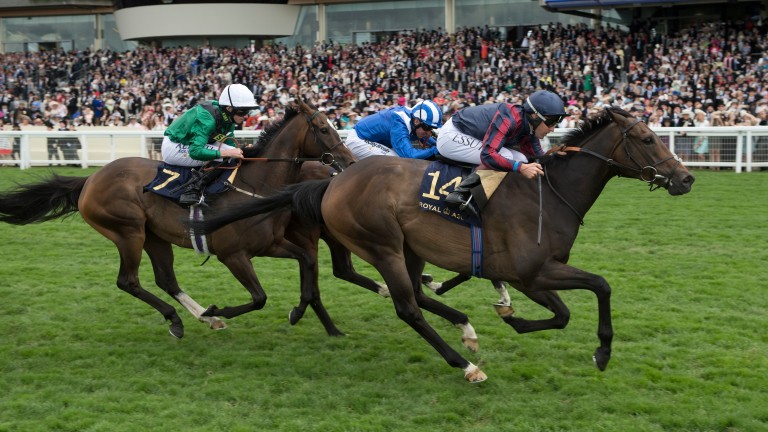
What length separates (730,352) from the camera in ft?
Result: 17.3

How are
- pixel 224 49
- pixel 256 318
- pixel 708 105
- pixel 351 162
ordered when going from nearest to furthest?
1. pixel 351 162
2. pixel 256 318
3. pixel 708 105
4. pixel 224 49

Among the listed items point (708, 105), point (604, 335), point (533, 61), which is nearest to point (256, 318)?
point (604, 335)

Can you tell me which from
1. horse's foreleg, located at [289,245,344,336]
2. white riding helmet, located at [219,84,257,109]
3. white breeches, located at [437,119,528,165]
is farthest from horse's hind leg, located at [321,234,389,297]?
white breeches, located at [437,119,528,165]

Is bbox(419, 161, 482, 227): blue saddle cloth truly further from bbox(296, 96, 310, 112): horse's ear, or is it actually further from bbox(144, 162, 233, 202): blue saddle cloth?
bbox(144, 162, 233, 202): blue saddle cloth

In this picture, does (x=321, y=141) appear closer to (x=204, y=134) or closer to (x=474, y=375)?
(x=204, y=134)

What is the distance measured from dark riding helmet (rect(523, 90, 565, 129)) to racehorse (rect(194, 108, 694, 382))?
246mm

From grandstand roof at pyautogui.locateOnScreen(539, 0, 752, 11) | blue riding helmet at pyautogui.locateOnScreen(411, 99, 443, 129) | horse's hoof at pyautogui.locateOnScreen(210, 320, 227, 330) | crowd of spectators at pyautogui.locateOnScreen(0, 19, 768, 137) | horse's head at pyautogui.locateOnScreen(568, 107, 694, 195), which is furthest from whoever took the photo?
grandstand roof at pyautogui.locateOnScreen(539, 0, 752, 11)

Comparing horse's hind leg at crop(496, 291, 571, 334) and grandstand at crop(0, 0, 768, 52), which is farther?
grandstand at crop(0, 0, 768, 52)

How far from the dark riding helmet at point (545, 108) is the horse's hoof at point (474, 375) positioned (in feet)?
4.89

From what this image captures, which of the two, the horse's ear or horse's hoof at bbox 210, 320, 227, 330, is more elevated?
the horse's ear

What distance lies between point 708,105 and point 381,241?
15187 millimetres

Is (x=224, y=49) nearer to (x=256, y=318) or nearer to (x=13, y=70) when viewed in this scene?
(x=13, y=70)

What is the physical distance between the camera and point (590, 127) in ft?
16.9

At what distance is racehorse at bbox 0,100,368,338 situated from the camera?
582cm
